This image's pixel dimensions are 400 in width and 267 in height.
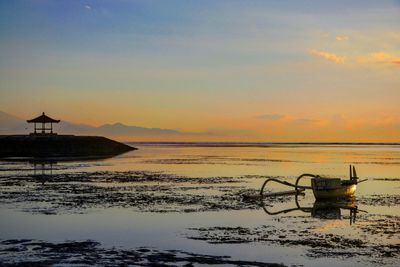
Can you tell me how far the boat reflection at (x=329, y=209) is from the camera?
85.6 ft

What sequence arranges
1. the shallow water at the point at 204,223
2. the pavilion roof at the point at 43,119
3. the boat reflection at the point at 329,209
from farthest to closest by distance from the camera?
1. the pavilion roof at the point at 43,119
2. the boat reflection at the point at 329,209
3. the shallow water at the point at 204,223

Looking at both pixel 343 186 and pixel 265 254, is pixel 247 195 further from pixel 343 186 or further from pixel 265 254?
pixel 265 254

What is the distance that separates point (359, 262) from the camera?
51.8 ft

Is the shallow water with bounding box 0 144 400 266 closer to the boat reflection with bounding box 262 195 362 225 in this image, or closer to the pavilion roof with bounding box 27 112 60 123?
the boat reflection with bounding box 262 195 362 225

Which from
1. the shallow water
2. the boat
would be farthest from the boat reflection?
the boat

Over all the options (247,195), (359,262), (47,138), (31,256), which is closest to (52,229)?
(31,256)

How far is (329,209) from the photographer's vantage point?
29078 millimetres

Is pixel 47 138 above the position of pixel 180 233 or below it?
above

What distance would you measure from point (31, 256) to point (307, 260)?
862 cm

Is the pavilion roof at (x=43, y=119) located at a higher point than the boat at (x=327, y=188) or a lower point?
higher

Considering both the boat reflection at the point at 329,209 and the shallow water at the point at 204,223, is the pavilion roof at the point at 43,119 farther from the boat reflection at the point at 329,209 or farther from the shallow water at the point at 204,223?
the boat reflection at the point at 329,209

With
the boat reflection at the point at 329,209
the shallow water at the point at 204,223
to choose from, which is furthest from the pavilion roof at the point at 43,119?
the boat reflection at the point at 329,209

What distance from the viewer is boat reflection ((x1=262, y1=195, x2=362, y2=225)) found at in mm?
26094

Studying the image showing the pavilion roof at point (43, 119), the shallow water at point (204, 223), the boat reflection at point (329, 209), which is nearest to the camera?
the shallow water at point (204, 223)
